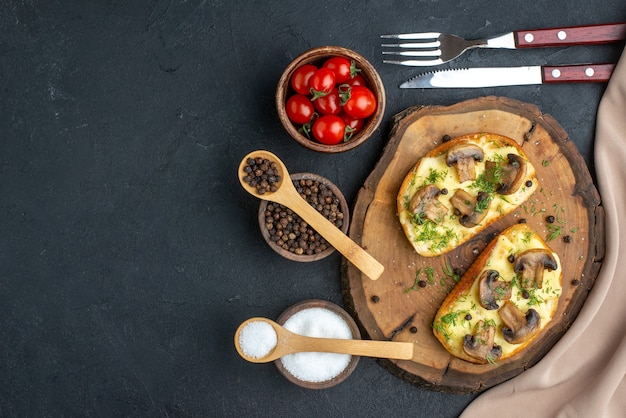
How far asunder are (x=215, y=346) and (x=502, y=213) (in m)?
2.13

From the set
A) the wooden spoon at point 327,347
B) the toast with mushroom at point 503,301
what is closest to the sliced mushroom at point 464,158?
the toast with mushroom at point 503,301

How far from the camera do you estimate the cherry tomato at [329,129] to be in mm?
3988

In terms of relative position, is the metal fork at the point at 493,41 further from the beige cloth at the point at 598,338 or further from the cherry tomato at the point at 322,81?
the cherry tomato at the point at 322,81

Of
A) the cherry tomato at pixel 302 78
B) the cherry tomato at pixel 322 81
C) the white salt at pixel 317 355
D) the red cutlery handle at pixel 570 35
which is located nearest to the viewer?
the cherry tomato at pixel 322 81

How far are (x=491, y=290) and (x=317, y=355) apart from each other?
1204mm

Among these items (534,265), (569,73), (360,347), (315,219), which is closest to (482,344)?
(534,265)

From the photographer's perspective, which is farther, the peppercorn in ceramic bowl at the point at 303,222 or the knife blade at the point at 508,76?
the knife blade at the point at 508,76

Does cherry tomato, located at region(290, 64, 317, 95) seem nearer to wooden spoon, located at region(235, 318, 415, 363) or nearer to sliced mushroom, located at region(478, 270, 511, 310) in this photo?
wooden spoon, located at region(235, 318, 415, 363)

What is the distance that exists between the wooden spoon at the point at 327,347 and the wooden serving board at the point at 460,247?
197 mm

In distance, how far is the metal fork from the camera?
4355 mm

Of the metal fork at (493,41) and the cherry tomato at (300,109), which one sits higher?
the metal fork at (493,41)

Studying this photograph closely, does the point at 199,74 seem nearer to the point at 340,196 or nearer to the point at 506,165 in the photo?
the point at 340,196

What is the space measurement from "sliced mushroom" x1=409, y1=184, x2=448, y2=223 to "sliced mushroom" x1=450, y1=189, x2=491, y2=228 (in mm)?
131

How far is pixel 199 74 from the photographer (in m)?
4.35
